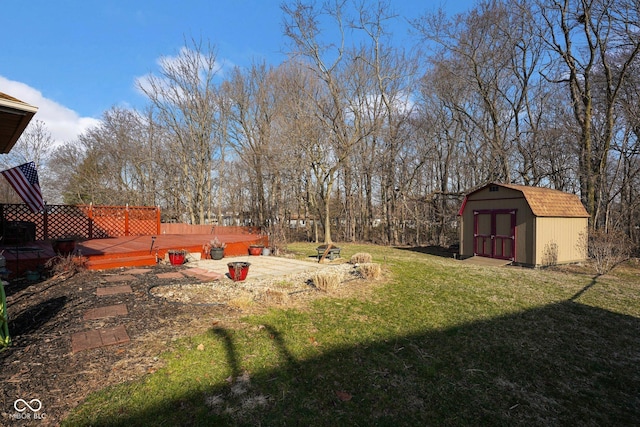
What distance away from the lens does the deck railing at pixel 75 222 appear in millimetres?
8812

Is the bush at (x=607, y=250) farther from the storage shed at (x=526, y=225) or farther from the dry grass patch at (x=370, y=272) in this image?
the dry grass patch at (x=370, y=272)

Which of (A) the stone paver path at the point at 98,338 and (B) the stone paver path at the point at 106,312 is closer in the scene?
(A) the stone paver path at the point at 98,338

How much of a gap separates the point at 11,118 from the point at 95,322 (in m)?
2.48

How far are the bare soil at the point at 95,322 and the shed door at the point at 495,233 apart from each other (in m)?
7.66

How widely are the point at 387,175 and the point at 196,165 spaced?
42.6ft

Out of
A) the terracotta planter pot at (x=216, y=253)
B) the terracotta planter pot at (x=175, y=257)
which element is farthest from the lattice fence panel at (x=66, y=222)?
the terracotta planter pot at (x=175, y=257)

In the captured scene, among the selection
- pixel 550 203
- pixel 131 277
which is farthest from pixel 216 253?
pixel 550 203

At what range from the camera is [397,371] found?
308cm

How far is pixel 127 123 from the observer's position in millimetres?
21703

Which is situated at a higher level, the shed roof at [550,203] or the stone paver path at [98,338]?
the shed roof at [550,203]

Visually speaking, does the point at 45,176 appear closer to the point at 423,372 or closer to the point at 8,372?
the point at 8,372

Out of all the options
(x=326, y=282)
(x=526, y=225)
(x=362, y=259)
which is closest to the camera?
(x=326, y=282)

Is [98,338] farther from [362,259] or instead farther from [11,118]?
[362,259]

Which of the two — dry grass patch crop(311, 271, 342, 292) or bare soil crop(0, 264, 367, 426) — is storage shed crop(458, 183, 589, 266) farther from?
dry grass patch crop(311, 271, 342, 292)
